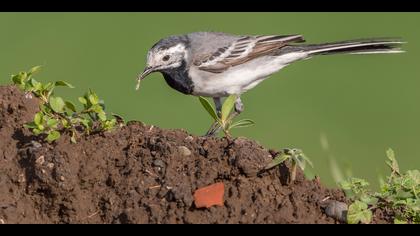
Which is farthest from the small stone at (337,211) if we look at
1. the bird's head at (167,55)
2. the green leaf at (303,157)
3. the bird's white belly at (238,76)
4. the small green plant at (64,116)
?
the bird's white belly at (238,76)

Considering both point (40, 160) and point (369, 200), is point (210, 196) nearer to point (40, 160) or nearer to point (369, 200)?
point (369, 200)

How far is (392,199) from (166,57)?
439 cm

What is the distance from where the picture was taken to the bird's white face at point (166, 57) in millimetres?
9055

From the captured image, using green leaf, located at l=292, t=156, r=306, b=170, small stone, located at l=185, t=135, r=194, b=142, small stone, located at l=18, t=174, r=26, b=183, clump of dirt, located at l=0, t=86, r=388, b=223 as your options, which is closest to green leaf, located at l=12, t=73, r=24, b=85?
clump of dirt, located at l=0, t=86, r=388, b=223

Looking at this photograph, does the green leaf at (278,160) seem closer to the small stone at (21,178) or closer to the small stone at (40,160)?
the small stone at (40,160)

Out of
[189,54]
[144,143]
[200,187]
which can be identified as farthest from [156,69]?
[200,187]

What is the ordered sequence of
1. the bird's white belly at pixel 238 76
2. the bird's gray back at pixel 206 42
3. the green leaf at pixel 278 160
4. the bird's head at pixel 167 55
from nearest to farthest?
1. the green leaf at pixel 278 160
2. the bird's head at pixel 167 55
3. the bird's white belly at pixel 238 76
4. the bird's gray back at pixel 206 42

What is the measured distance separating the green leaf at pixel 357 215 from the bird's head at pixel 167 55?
13.7 feet

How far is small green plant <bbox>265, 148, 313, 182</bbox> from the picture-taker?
5293 millimetres

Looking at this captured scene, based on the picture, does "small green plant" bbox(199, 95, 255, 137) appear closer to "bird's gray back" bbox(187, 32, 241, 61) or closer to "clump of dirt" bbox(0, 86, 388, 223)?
"clump of dirt" bbox(0, 86, 388, 223)

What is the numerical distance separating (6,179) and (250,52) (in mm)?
5005

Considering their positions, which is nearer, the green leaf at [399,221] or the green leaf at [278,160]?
the green leaf at [399,221]

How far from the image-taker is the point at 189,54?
952 cm

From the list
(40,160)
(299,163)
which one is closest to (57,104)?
(40,160)
